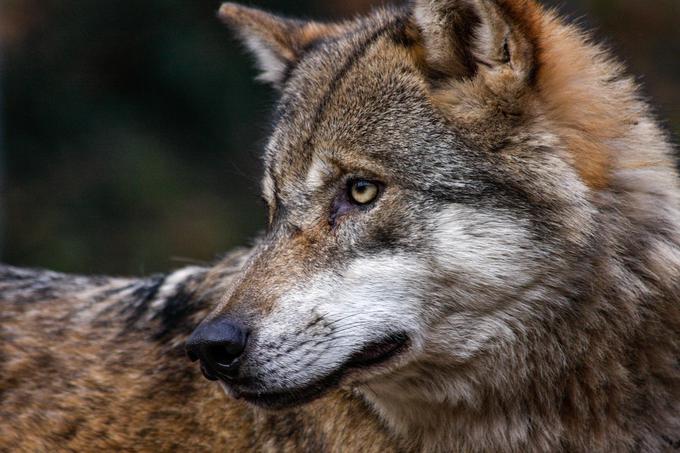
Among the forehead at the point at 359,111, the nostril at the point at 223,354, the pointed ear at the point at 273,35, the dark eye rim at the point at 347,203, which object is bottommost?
the nostril at the point at 223,354

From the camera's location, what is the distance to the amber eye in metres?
3.82

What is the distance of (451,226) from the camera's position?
3.67 metres

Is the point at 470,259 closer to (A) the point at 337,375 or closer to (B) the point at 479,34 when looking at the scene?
(A) the point at 337,375

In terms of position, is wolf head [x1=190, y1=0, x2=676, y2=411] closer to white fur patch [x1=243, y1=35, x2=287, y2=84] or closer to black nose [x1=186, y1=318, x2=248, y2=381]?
black nose [x1=186, y1=318, x2=248, y2=381]

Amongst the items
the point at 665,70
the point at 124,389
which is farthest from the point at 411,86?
the point at 665,70

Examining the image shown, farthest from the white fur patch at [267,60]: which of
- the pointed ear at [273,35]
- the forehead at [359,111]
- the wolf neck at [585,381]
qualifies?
the wolf neck at [585,381]

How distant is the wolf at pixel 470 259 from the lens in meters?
3.65

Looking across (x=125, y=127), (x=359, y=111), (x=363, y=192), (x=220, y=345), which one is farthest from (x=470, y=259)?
(x=125, y=127)

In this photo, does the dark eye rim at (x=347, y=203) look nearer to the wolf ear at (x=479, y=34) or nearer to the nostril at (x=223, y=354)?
the wolf ear at (x=479, y=34)

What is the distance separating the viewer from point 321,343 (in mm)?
3631

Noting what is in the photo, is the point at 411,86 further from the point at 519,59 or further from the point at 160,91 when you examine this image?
the point at 160,91

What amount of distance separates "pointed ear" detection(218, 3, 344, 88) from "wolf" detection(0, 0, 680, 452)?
753 mm

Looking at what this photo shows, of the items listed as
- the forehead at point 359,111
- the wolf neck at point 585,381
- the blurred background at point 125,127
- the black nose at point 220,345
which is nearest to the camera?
the black nose at point 220,345

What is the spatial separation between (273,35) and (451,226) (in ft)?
5.48
